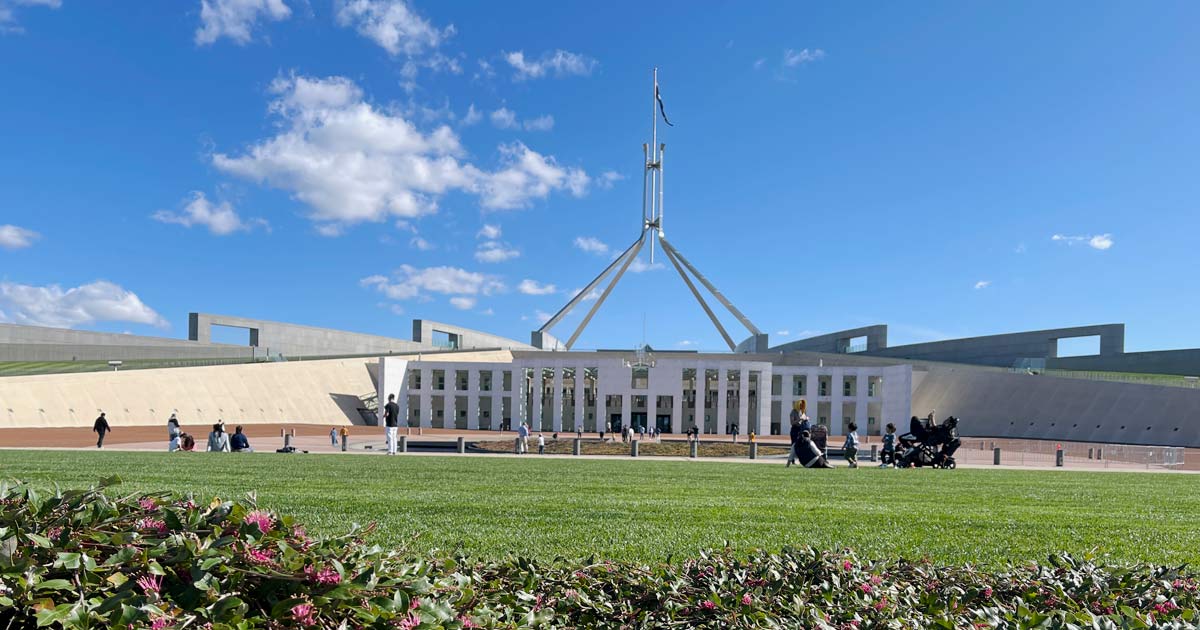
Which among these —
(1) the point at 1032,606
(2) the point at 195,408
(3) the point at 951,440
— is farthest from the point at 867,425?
(1) the point at 1032,606

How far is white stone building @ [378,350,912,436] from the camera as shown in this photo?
53.6 metres

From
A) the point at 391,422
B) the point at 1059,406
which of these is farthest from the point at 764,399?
the point at 391,422

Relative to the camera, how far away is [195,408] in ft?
147

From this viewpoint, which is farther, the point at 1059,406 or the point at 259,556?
the point at 1059,406

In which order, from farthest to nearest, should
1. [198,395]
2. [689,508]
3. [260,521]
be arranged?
[198,395] < [689,508] < [260,521]

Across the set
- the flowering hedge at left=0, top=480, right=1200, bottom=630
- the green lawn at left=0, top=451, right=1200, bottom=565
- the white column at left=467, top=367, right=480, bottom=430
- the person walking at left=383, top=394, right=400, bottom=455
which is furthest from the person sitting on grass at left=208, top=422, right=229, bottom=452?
the white column at left=467, top=367, right=480, bottom=430

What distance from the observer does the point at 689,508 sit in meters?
8.62

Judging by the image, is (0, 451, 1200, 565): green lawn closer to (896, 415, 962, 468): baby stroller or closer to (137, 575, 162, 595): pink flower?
(137, 575, 162, 595): pink flower

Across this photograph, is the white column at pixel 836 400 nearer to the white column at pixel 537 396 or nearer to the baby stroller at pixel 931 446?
the white column at pixel 537 396

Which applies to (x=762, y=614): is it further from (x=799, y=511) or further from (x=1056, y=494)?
(x=1056, y=494)

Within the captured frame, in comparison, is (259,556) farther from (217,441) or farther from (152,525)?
(217,441)

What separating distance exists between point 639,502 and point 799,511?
1907mm

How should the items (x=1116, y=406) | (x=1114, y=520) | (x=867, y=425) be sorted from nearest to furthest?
(x=1114, y=520)
(x=1116, y=406)
(x=867, y=425)

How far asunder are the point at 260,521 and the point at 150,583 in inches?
18.2
